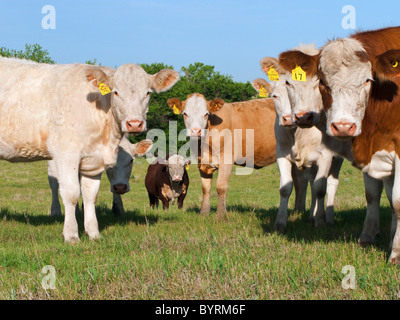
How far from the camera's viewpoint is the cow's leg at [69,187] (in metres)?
6.39

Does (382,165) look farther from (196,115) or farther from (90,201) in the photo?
(196,115)

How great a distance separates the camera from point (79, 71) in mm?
6938

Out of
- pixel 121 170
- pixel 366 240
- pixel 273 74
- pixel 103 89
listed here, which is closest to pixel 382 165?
pixel 366 240

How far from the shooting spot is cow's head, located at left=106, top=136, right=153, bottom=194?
851 centimetres

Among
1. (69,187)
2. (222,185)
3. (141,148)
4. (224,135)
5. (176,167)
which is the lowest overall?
(176,167)

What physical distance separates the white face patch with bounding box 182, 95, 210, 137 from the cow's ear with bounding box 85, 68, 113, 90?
3855 mm

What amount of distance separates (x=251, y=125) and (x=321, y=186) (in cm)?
379

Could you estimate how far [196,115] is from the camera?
1054 cm

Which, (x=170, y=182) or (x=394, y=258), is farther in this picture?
(x=170, y=182)

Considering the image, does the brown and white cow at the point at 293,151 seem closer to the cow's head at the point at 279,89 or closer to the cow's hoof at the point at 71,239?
the cow's head at the point at 279,89

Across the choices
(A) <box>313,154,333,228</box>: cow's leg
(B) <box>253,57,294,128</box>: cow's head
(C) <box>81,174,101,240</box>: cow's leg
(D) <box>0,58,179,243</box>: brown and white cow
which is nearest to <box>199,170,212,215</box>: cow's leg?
(A) <box>313,154,333,228</box>: cow's leg

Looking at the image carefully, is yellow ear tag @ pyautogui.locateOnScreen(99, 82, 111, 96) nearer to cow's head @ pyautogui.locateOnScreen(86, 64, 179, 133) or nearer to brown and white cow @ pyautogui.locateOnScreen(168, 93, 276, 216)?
cow's head @ pyautogui.locateOnScreen(86, 64, 179, 133)

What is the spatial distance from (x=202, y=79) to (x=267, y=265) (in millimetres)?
46073

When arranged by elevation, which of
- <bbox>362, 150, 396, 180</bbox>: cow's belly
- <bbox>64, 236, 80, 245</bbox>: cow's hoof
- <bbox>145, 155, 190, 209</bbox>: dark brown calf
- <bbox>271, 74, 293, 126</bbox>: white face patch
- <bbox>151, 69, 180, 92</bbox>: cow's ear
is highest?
<bbox>151, 69, 180, 92</bbox>: cow's ear
